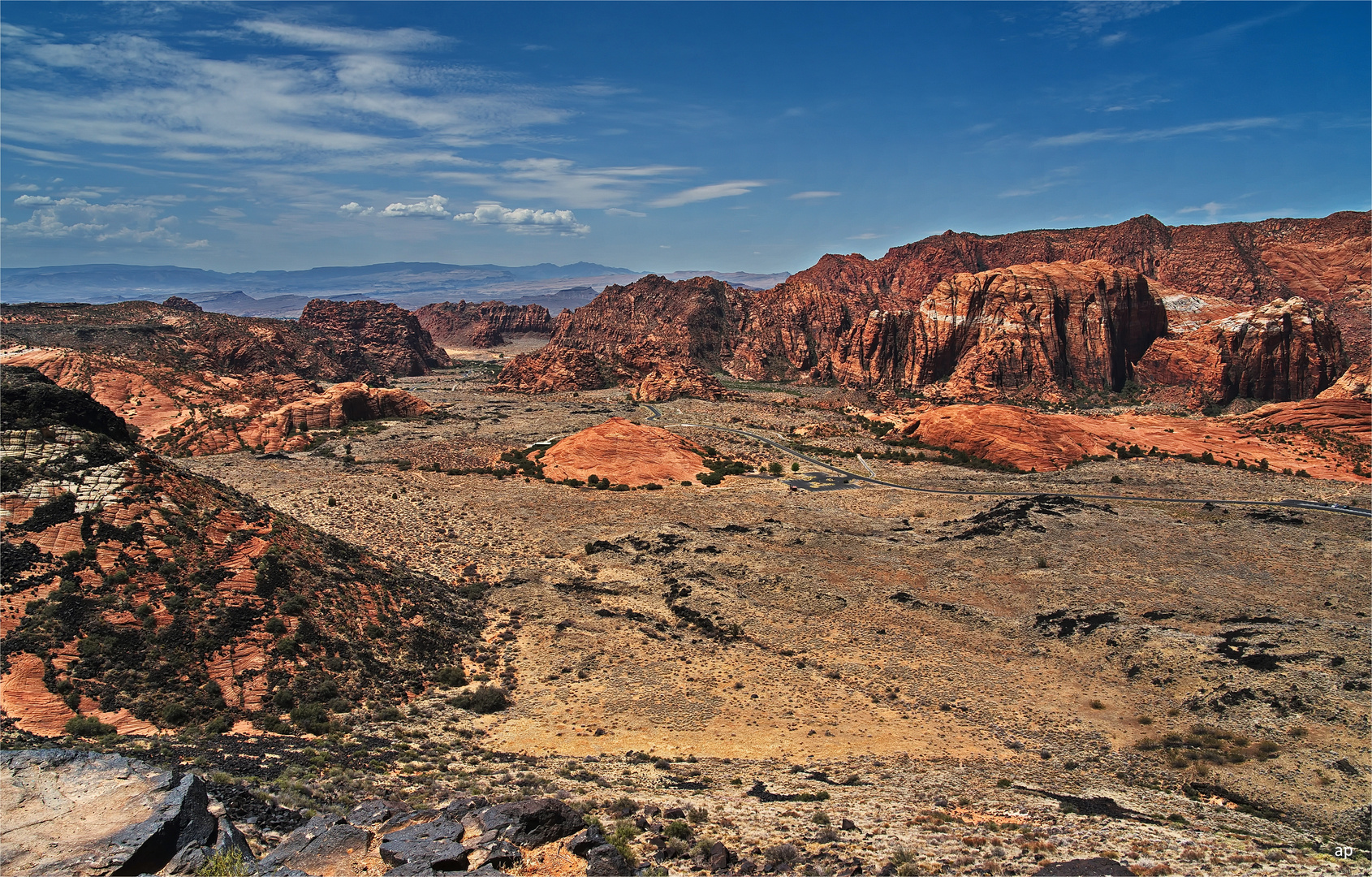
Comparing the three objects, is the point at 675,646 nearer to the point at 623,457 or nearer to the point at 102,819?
the point at 102,819

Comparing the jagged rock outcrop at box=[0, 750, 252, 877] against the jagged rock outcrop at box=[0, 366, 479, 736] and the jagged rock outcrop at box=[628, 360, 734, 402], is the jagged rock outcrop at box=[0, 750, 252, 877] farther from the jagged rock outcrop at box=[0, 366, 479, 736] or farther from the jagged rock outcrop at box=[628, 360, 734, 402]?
the jagged rock outcrop at box=[628, 360, 734, 402]

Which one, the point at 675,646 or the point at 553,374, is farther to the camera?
the point at 553,374

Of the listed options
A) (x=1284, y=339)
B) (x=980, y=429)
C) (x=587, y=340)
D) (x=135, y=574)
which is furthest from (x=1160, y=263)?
(x=135, y=574)

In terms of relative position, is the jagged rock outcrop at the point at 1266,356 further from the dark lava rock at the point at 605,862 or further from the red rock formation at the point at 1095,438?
the dark lava rock at the point at 605,862

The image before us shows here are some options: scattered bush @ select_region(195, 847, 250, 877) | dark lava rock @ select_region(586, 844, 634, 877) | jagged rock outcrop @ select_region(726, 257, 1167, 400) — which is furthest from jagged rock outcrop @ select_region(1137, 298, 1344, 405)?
scattered bush @ select_region(195, 847, 250, 877)

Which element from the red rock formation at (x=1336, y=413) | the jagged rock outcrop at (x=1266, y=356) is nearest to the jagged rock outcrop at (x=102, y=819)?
the red rock formation at (x=1336, y=413)

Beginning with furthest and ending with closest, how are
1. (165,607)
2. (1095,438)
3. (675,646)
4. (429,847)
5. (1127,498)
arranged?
(1095,438)
(1127,498)
(675,646)
(165,607)
(429,847)

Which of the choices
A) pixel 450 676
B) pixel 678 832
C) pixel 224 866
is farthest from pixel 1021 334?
pixel 224 866
